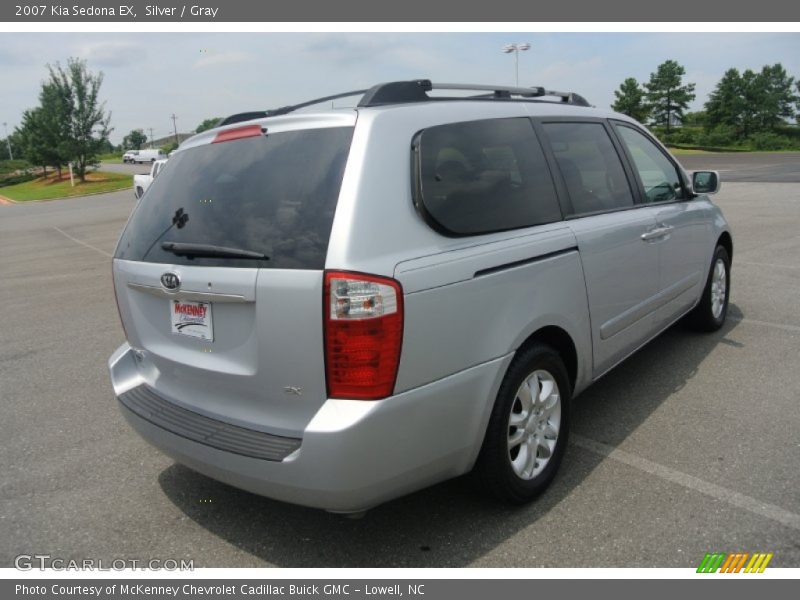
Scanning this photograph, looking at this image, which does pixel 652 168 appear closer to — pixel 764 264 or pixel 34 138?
pixel 764 264

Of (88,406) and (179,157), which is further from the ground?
(179,157)

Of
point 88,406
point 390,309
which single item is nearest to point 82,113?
point 88,406

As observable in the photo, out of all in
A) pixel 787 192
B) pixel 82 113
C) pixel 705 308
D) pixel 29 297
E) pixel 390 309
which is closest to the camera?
pixel 390 309

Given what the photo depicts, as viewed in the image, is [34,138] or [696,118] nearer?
[34,138]

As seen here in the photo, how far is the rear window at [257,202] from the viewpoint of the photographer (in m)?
2.34

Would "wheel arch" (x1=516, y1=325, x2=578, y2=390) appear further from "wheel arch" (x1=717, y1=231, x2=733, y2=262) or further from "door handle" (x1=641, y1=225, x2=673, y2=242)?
"wheel arch" (x1=717, y1=231, x2=733, y2=262)

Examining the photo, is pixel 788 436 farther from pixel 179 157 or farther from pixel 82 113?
pixel 82 113

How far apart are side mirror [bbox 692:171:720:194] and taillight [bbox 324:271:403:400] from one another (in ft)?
11.7

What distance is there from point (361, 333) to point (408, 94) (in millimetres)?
1187

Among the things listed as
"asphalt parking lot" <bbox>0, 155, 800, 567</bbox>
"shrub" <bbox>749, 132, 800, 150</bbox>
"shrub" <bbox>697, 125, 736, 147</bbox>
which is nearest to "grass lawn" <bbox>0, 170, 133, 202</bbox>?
"asphalt parking lot" <bbox>0, 155, 800, 567</bbox>

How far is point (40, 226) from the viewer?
20.8 metres

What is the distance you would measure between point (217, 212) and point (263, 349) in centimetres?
66

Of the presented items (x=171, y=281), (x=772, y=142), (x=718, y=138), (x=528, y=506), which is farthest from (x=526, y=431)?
(x=718, y=138)

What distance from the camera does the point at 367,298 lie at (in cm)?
222
